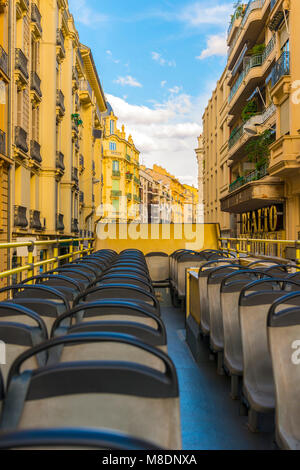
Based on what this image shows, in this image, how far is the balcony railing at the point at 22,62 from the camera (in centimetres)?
1583

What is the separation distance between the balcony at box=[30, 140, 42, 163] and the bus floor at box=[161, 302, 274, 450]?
16272 millimetres

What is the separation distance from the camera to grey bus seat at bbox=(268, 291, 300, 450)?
2061 millimetres

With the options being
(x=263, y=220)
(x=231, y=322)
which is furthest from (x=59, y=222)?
(x=231, y=322)

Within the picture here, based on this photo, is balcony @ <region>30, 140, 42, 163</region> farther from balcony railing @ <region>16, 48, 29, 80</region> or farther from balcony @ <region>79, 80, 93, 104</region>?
balcony @ <region>79, 80, 93, 104</region>

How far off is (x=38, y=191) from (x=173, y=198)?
93958 millimetres

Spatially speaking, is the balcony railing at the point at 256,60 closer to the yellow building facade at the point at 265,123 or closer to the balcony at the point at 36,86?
the yellow building facade at the point at 265,123

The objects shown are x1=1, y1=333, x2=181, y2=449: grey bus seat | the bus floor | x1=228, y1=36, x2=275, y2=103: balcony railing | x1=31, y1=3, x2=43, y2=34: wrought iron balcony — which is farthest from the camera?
x1=228, y1=36, x2=275, y2=103: balcony railing

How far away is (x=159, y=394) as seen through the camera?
1267 mm

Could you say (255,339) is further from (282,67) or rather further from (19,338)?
(282,67)

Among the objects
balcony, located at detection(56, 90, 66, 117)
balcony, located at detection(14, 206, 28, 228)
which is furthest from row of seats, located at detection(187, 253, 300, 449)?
balcony, located at detection(56, 90, 66, 117)

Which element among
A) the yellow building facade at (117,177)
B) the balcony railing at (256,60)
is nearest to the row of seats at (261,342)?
the balcony railing at (256,60)

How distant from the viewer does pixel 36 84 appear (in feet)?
62.3

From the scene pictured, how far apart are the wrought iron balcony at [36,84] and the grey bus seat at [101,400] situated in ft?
64.0

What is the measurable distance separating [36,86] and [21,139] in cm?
411
